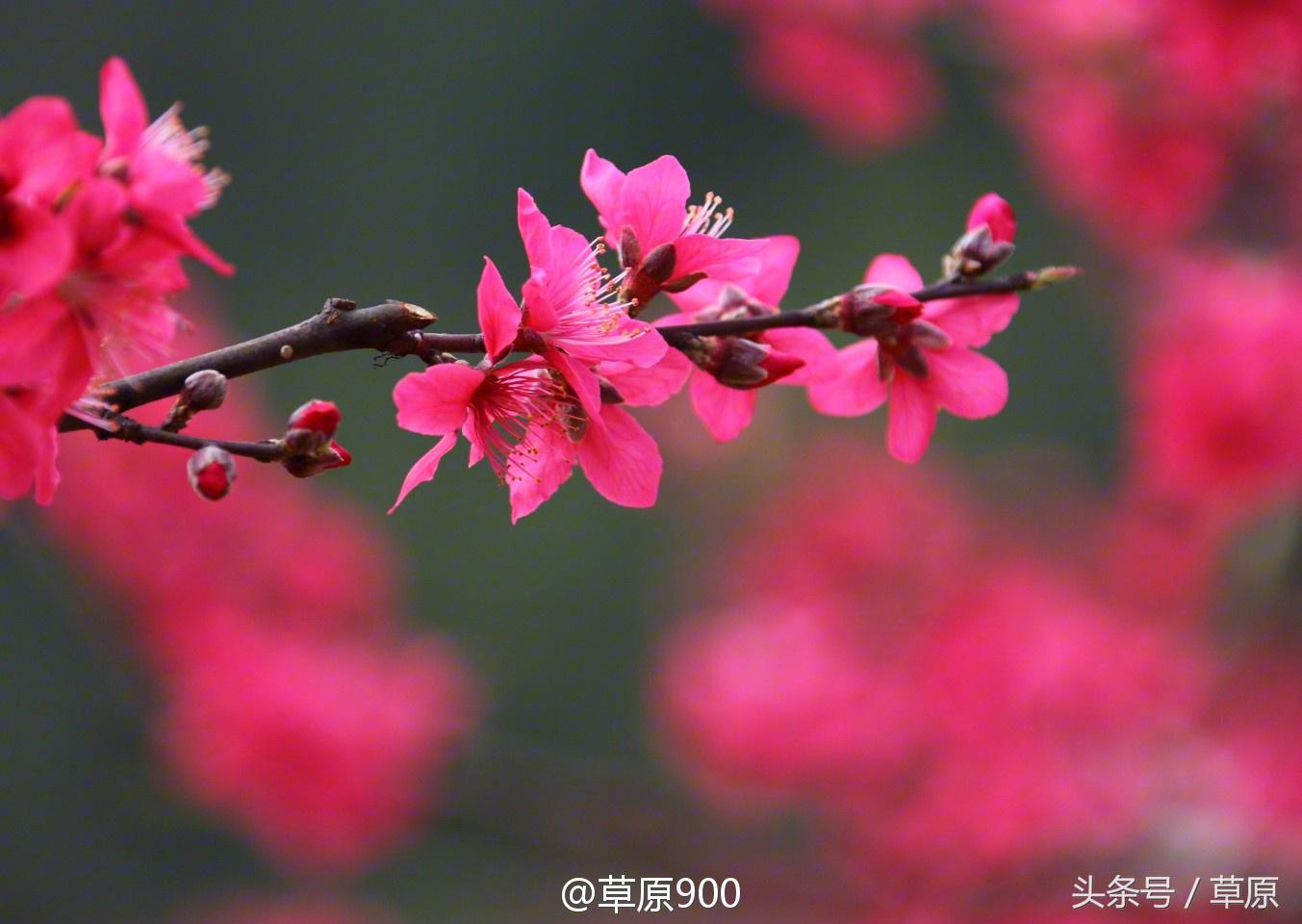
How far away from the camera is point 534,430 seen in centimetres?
59

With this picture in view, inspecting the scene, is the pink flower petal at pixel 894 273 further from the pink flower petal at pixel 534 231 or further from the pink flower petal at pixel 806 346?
the pink flower petal at pixel 534 231

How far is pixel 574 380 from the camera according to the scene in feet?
1.66

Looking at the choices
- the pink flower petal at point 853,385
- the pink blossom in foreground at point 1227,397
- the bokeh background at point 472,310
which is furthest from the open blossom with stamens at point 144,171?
the bokeh background at point 472,310

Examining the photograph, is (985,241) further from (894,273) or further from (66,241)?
(66,241)

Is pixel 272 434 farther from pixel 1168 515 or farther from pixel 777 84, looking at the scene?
pixel 1168 515

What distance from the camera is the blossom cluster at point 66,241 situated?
425mm

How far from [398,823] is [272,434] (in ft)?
3.37

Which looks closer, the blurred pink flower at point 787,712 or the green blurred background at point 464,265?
the blurred pink flower at point 787,712

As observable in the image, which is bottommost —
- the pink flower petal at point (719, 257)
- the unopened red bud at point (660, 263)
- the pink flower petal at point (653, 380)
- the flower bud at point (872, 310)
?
the pink flower petal at point (653, 380)

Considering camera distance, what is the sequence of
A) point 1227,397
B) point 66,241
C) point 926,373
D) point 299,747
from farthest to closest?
point 299,747 → point 1227,397 → point 926,373 → point 66,241

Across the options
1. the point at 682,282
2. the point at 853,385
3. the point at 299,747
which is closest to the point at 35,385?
the point at 682,282

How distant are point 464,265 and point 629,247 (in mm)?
3126

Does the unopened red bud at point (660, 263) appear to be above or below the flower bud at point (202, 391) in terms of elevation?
above

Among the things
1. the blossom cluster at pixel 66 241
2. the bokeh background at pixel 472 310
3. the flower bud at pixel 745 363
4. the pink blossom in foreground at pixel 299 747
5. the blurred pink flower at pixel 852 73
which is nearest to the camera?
the blossom cluster at pixel 66 241
